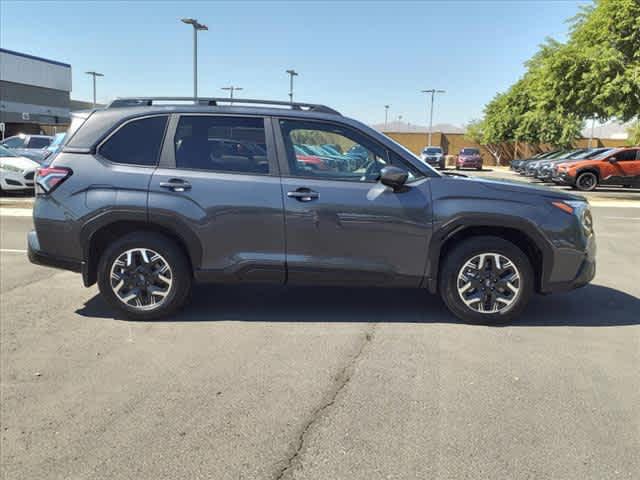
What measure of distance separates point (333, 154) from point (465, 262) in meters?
1.49

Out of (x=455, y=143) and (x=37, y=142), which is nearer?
(x=37, y=142)

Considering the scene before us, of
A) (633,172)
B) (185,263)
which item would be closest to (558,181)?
(633,172)

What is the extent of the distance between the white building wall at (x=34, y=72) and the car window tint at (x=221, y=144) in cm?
7102

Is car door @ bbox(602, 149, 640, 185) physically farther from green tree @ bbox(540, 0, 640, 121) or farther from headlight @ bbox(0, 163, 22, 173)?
headlight @ bbox(0, 163, 22, 173)

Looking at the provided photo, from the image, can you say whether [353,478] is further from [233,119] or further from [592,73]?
[592,73]

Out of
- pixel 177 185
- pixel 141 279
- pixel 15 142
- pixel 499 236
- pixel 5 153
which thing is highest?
pixel 15 142

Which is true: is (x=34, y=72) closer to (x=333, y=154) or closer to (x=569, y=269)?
(x=333, y=154)

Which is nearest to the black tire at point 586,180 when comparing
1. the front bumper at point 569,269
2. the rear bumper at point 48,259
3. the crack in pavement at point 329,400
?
the front bumper at point 569,269

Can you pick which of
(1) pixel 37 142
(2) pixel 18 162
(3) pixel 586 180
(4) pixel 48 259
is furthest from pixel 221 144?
(3) pixel 586 180

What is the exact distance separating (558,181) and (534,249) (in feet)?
62.8

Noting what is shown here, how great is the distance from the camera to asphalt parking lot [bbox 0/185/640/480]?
9.34ft

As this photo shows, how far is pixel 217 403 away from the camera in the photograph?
135 inches

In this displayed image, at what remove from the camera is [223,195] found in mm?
4734

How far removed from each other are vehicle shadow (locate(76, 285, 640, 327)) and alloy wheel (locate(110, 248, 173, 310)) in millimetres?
267
